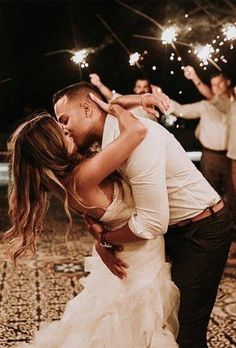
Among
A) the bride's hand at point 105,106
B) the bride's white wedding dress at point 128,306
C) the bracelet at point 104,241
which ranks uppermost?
the bride's hand at point 105,106

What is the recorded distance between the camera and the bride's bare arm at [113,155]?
171cm

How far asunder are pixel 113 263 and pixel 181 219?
277 mm

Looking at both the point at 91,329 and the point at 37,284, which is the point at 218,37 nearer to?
the point at 37,284

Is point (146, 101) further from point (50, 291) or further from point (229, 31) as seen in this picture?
point (229, 31)

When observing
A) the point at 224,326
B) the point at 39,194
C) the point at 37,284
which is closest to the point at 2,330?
the point at 37,284

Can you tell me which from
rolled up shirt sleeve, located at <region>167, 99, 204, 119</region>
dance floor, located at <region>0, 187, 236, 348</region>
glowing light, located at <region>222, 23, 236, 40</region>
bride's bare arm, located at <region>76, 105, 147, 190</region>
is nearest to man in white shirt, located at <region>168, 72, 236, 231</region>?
rolled up shirt sleeve, located at <region>167, 99, 204, 119</region>

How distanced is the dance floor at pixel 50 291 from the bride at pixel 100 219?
0.98 metres

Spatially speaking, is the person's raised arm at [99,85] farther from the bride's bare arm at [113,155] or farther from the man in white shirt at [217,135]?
the bride's bare arm at [113,155]

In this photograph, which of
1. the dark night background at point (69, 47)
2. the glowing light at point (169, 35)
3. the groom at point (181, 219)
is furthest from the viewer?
the dark night background at point (69, 47)

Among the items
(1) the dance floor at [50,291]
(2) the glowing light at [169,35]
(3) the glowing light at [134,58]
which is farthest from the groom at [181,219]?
(3) the glowing light at [134,58]

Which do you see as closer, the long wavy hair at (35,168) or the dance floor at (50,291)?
the long wavy hair at (35,168)

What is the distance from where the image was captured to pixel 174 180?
1.87 meters

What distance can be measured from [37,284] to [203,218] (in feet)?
6.68

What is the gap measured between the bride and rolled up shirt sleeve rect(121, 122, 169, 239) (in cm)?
4
